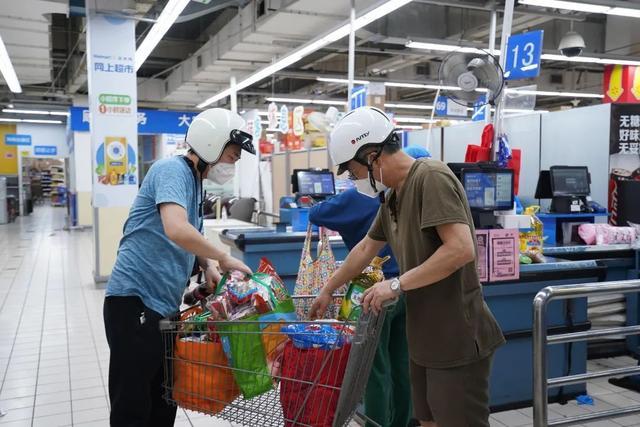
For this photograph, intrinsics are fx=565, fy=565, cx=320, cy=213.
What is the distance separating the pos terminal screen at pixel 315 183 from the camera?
7465 millimetres

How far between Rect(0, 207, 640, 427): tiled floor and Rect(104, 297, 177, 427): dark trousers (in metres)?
1.61

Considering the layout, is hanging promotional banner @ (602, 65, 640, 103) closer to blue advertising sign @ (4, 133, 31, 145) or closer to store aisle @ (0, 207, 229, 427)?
store aisle @ (0, 207, 229, 427)

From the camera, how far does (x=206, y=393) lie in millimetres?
2010

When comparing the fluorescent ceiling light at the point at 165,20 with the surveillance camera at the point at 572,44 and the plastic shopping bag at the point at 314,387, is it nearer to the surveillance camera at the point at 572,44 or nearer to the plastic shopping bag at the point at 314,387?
the plastic shopping bag at the point at 314,387

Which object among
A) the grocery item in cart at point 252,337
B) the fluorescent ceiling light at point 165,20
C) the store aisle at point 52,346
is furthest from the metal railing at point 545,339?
the fluorescent ceiling light at point 165,20

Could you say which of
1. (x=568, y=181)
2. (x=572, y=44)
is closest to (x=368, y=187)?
(x=568, y=181)

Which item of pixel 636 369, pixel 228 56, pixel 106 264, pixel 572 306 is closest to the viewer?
pixel 636 369

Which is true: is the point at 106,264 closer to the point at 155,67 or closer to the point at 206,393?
the point at 206,393

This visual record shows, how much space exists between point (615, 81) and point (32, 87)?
17.5 metres

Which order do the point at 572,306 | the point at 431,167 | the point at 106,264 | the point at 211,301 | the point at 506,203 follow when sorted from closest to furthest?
the point at 431,167
the point at 211,301
the point at 506,203
the point at 572,306
the point at 106,264

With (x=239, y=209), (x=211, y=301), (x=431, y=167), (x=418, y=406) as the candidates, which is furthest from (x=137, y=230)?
(x=239, y=209)

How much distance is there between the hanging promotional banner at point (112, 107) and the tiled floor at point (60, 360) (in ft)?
5.03

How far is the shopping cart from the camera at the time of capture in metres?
1.86

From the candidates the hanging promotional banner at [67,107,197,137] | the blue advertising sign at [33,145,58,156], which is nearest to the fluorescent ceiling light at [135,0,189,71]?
the hanging promotional banner at [67,107,197,137]
